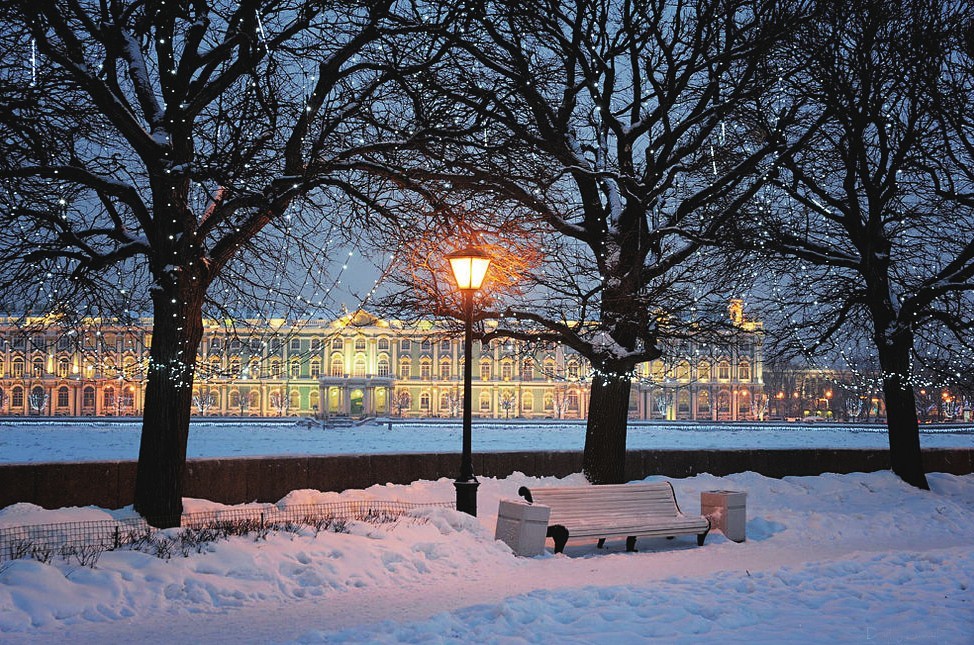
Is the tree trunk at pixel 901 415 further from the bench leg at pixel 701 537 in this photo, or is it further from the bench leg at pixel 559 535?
the bench leg at pixel 559 535

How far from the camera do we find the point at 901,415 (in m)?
16.9

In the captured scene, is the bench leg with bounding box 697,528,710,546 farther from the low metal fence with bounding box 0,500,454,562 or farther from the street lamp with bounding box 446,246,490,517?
the low metal fence with bounding box 0,500,454,562

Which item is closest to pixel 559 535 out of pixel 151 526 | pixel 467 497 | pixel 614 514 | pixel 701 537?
pixel 614 514

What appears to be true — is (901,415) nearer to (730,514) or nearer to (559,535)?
(730,514)

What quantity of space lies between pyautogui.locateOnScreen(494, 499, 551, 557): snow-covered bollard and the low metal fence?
4.03ft

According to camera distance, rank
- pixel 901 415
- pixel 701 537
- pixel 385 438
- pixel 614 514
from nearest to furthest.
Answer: pixel 614 514 < pixel 701 537 < pixel 901 415 < pixel 385 438

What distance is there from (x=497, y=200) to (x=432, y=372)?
93608 millimetres

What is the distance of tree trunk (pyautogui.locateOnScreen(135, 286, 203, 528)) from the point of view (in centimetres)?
1021

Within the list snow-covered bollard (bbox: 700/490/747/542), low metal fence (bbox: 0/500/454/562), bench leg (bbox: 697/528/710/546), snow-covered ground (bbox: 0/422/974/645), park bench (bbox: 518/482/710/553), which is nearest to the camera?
snow-covered ground (bbox: 0/422/974/645)

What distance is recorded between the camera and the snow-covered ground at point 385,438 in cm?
3644

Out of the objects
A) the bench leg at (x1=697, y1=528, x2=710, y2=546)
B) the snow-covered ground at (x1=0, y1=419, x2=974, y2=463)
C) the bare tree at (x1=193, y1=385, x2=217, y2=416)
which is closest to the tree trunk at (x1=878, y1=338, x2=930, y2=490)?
the bench leg at (x1=697, y1=528, x2=710, y2=546)

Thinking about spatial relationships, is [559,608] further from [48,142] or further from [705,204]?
[705,204]

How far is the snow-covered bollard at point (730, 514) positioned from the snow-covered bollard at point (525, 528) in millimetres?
2558

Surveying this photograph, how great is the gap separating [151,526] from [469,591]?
3732 mm
